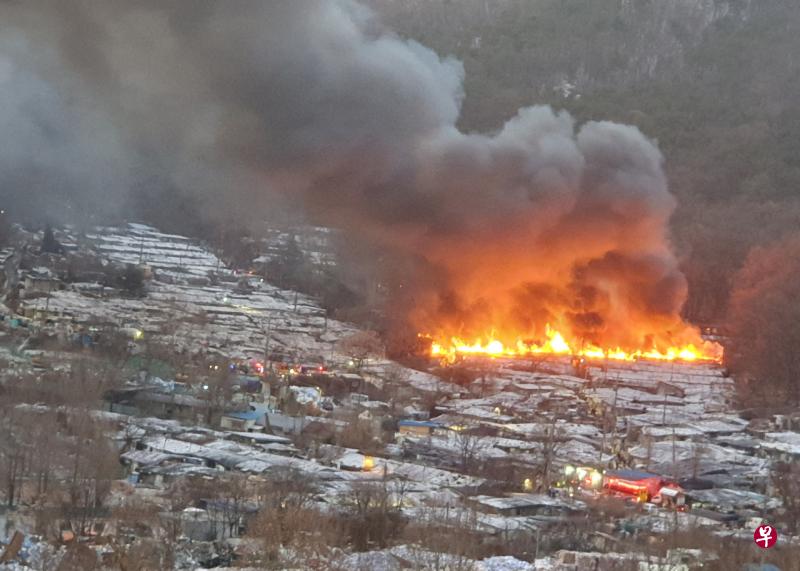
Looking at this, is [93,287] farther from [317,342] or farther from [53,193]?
[53,193]

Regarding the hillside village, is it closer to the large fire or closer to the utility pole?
the utility pole

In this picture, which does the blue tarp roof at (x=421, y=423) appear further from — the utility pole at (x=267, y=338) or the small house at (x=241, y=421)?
the utility pole at (x=267, y=338)

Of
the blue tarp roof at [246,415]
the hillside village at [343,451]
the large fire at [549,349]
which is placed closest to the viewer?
the hillside village at [343,451]

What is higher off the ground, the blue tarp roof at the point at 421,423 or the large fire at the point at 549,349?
the large fire at the point at 549,349

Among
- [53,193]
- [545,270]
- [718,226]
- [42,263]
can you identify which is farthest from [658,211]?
[53,193]

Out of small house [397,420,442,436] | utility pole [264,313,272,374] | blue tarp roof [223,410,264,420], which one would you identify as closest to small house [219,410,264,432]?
blue tarp roof [223,410,264,420]

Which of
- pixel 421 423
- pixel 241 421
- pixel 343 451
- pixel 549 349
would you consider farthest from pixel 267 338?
pixel 343 451

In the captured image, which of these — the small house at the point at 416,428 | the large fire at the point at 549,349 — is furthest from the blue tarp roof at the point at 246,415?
the large fire at the point at 549,349
